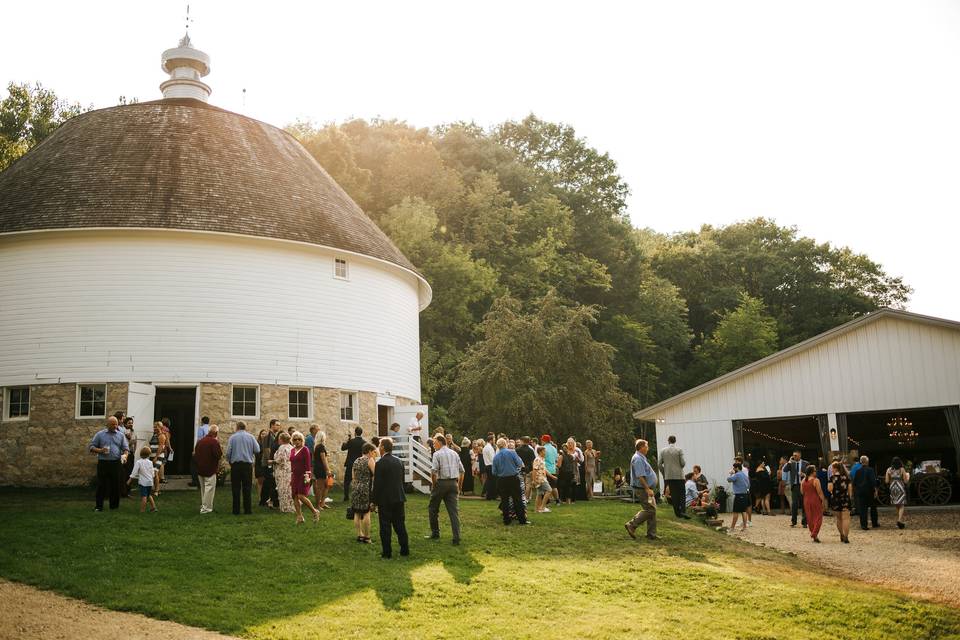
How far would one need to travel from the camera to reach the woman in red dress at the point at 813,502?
53.5 ft

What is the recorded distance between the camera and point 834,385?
922 inches

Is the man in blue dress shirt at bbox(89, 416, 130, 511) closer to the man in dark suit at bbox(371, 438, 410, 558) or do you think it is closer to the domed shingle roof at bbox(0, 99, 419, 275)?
the man in dark suit at bbox(371, 438, 410, 558)

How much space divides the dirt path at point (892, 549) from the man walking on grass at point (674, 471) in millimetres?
1407

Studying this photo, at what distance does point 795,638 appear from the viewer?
29.2 ft

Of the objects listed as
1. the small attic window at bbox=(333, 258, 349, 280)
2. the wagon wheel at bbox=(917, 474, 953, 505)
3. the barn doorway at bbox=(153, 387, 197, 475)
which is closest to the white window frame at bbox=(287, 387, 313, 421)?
the barn doorway at bbox=(153, 387, 197, 475)

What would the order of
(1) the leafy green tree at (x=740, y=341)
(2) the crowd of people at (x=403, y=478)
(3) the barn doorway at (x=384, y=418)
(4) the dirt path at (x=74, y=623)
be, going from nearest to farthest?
1. (4) the dirt path at (x=74, y=623)
2. (2) the crowd of people at (x=403, y=478)
3. (3) the barn doorway at (x=384, y=418)
4. (1) the leafy green tree at (x=740, y=341)

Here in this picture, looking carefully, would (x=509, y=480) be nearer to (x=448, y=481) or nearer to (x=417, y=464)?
(x=448, y=481)

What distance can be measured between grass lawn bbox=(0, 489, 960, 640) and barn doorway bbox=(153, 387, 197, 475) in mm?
7065

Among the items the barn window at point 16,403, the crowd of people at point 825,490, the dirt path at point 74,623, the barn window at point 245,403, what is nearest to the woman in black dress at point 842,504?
the crowd of people at point 825,490

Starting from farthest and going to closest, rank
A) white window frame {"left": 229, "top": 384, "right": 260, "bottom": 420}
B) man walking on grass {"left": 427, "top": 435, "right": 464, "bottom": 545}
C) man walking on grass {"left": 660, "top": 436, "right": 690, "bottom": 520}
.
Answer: white window frame {"left": 229, "top": 384, "right": 260, "bottom": 420}
man walking on grass {"left": 660, "top": 436, "right": 690, "bottom": 520}
man walking on grass {"left": 427, "top": 435, "right": 464, "bottom": 545}

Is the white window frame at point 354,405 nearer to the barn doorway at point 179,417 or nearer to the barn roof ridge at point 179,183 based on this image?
→ the barn doorway at point 179,417

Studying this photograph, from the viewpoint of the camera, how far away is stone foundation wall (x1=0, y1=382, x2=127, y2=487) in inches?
808

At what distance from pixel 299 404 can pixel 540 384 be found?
39.9 feet

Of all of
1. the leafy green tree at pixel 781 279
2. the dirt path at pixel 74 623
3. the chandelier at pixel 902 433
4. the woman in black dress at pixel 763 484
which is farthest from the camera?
the leafy green tree at pixel 781 279
